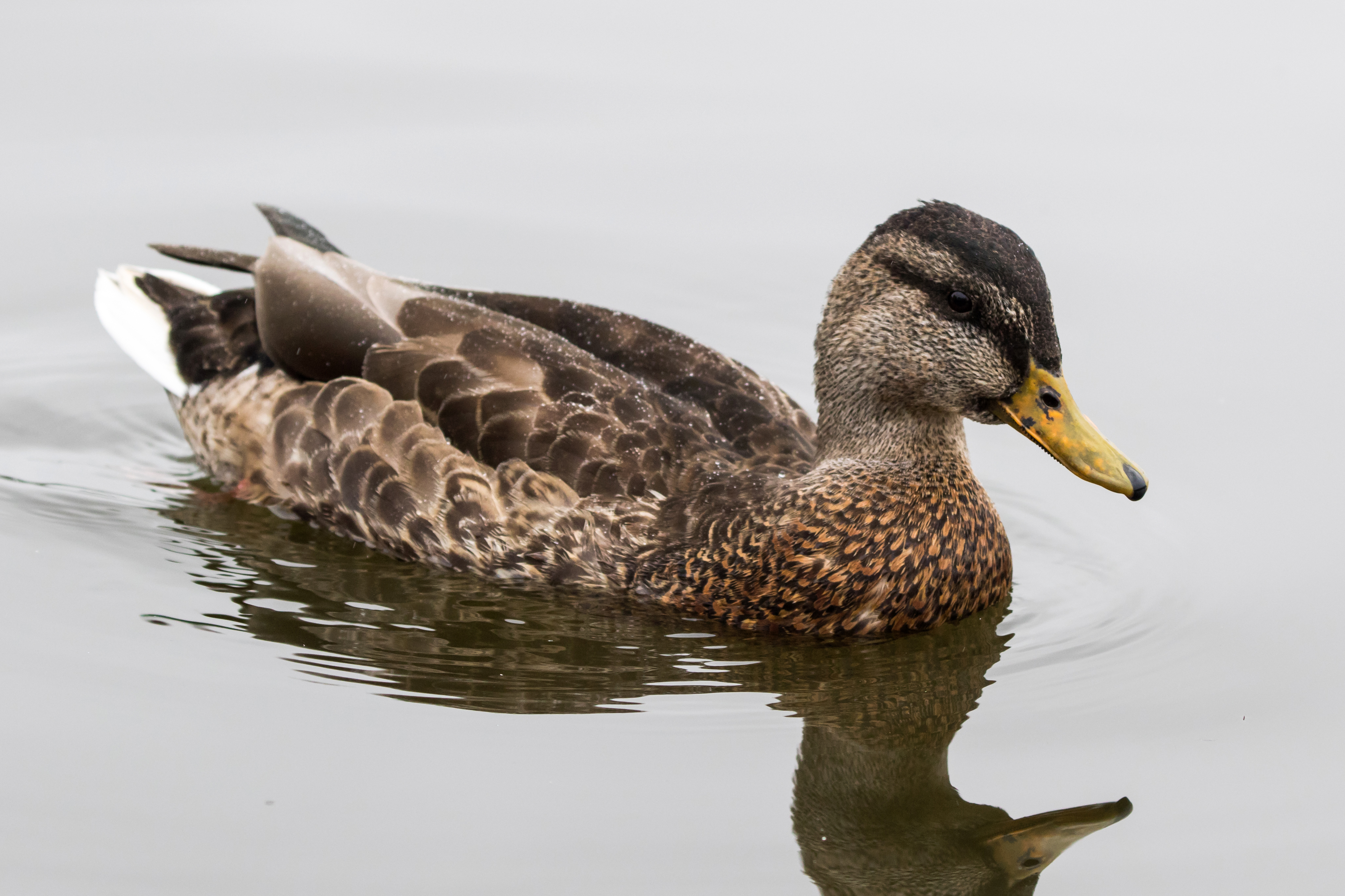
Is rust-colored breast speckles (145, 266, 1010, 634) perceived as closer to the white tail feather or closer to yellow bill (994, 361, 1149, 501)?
yellow bill (994, 361, 1149, 501)

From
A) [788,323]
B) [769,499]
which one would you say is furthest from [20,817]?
[788,323]

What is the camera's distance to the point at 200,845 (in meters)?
6.28

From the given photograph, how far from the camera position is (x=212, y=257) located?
9.61m

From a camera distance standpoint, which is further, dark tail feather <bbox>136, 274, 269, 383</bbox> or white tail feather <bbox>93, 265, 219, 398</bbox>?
white tail feather <bbox>93, 265, 219, 398</bbox>

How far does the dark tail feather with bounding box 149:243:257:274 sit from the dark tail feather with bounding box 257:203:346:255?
21 centimetres

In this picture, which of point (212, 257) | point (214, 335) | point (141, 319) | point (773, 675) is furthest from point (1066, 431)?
point (141, 319)

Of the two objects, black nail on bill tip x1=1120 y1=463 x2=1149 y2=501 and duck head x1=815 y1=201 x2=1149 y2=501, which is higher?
duck head x1=815 y1=201 x2=1149 y2=501

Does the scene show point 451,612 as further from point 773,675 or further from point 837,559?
point 837,559

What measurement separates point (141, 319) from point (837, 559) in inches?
162

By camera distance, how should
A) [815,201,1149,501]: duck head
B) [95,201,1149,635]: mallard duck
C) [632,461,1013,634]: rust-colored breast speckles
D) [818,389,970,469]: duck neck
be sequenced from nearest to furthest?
[815,201,1149,501]: duck head → [95,201,1149,635]: mallard duck → [632,461,1013,634]: rust-colored breast speckles → [818,389,970,469]: duck neck

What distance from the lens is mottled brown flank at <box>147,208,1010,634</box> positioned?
7848 mm

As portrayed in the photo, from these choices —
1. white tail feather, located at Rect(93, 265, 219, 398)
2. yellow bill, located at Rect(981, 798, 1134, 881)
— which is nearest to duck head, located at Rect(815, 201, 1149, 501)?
yellow bill, located at Rect(981, 798, 1134, 881)

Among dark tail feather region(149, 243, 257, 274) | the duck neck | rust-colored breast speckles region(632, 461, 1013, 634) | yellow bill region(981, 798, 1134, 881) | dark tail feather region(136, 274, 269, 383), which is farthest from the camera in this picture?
dark tail feather region(149, 243, 257, 274)

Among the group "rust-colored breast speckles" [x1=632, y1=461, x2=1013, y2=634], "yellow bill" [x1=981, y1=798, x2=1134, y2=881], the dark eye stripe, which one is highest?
the dark eye stripe
